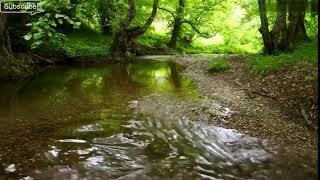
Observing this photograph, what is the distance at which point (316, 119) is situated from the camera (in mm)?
8602

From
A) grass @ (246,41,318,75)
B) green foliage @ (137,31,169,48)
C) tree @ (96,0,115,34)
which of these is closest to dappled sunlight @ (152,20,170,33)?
green foliage @ (137,31,169,48)

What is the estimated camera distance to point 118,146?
23.9 feet

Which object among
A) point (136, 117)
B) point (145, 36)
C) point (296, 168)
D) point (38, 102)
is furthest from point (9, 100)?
point (145, 36)

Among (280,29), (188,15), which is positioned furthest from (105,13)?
(280,29)

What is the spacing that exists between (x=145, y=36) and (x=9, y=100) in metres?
23.9

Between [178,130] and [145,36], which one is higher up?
[145,36]

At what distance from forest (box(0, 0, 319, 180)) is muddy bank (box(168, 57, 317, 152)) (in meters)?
0.03

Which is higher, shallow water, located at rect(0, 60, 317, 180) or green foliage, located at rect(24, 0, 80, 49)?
green foliage, located at rect(24, 0, 80, 49)

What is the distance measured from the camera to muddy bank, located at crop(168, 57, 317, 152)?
7.92 meters

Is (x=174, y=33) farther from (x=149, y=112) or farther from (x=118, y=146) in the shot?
(x=118, y=146)

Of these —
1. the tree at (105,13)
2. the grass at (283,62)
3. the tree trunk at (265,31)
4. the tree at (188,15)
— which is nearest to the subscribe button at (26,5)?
the grass at (283,62)

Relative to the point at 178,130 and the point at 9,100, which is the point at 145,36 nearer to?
the point at 9,100

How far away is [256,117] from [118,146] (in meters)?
3.92

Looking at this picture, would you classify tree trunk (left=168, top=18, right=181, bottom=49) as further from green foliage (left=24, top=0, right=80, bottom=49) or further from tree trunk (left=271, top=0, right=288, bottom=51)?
green foliage (left=24, top=0, right=80, bottom=49)
